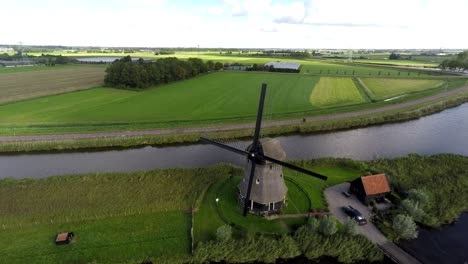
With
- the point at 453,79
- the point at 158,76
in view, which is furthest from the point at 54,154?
the point at 453,79

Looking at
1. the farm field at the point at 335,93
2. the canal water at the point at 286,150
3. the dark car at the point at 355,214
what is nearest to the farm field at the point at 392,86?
the farm field at the point at 335,93

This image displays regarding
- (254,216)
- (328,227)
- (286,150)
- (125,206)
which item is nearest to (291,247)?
(328,227)

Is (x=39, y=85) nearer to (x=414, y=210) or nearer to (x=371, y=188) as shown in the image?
(x=371, y=188)

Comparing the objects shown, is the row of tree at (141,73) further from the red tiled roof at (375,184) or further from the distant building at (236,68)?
the red tiled roof at (375,184)

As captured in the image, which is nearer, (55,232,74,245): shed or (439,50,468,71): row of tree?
(55,232,74,245): shed

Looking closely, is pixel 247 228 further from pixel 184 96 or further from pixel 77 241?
pixel 184 96

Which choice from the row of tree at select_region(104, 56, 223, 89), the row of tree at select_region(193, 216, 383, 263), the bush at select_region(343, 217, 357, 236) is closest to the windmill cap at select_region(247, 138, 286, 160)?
the row of tree at select_region(193, 216, 383, 263)

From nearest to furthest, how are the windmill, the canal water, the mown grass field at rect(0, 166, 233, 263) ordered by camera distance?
the mown grass field at rect(0, 166, 233, 263)
the windmill
the canal water

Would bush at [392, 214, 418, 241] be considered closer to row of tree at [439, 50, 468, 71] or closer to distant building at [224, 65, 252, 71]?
distant building at [224, 65, 252, 71]
